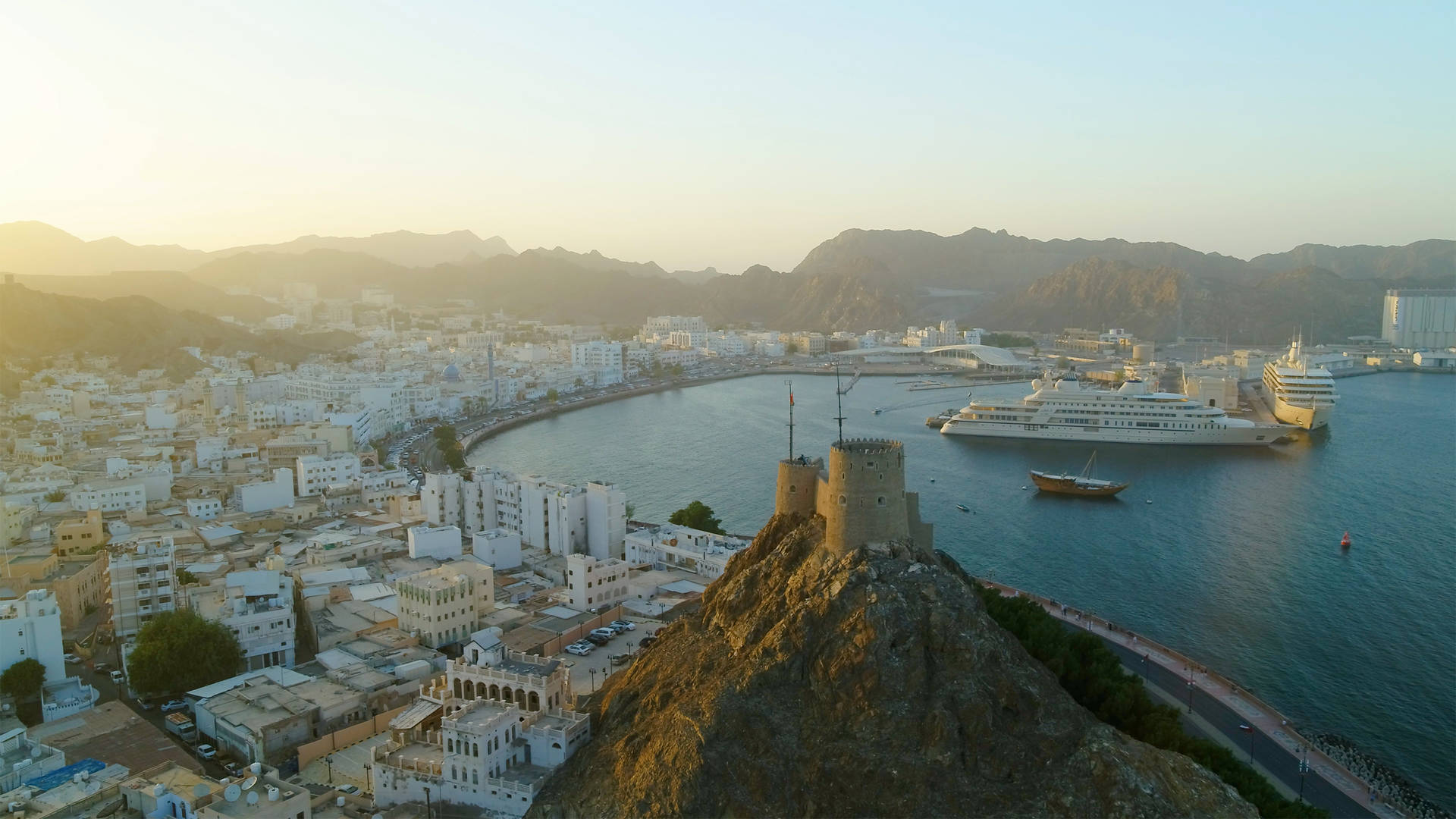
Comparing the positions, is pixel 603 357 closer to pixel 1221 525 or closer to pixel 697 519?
pixel 697 519

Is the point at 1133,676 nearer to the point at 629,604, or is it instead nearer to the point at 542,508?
the point at 629,604

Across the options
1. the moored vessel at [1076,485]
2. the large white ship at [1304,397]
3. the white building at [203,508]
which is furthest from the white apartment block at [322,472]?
the large white ship at [1304,397]

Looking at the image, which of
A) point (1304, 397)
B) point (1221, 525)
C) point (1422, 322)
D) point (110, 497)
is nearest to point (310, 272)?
point (110, 497)

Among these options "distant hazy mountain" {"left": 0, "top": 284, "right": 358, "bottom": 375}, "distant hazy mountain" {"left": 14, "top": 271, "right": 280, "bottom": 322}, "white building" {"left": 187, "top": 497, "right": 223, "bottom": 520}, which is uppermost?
"distant hazy mountain" {"left": 14, "top": 271, "right": 280, "bottom": 322}

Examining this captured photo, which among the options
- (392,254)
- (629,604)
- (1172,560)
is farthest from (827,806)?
(392,254)

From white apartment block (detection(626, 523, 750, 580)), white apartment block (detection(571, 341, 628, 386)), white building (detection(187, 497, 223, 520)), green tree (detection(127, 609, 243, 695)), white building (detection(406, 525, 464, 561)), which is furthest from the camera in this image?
white apartment block (detection(571, 341, 628, 386))

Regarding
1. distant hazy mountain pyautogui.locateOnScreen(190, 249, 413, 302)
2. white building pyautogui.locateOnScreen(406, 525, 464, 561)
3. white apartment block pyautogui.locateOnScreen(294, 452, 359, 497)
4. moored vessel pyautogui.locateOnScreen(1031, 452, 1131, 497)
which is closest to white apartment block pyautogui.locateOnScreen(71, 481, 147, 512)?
white apartment block pyautogui.locateOnScreen(294, 452, 359, 497)

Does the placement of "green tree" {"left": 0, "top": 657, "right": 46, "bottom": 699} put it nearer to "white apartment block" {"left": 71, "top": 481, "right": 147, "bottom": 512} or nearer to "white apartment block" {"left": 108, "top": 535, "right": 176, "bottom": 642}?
"white apartment block" {"left": 108, "top": 535, "right": 176, "bottom": 642}
